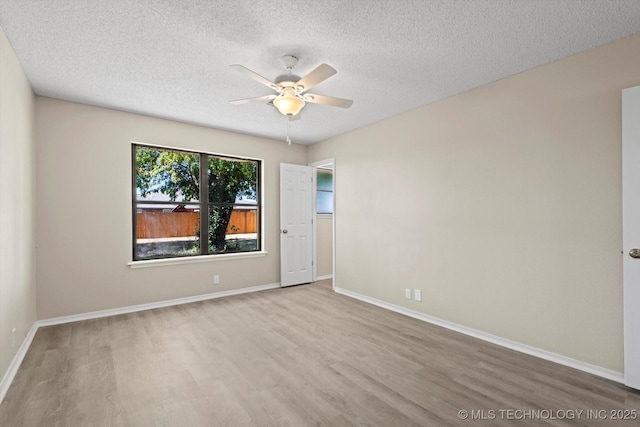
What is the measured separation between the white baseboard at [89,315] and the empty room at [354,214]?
0.03 meters

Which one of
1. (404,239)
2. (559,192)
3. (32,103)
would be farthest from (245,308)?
(559,192)

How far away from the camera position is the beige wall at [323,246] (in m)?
6.03

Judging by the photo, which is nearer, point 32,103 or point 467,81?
point 467,81

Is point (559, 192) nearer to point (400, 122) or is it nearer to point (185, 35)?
point (400, 122)

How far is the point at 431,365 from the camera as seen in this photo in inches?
101

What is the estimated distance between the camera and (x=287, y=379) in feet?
7.75

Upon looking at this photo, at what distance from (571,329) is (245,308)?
11.3 ft

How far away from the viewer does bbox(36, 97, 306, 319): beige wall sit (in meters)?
3.51

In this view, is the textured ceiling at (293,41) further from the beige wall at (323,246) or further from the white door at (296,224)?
the beige wall at (323,246)

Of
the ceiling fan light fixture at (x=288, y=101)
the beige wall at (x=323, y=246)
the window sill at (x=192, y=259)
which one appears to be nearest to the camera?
the ceiling fan light fixture at (x=288, y=101)

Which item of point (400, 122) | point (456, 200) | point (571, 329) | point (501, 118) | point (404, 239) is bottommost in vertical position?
point (571, 329)

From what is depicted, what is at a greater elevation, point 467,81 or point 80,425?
point 467,81

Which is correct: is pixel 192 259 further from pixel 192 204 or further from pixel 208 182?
pixel 208 182


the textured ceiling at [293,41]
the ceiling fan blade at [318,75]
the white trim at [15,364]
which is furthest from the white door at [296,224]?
A: the white trim at [15,364]
